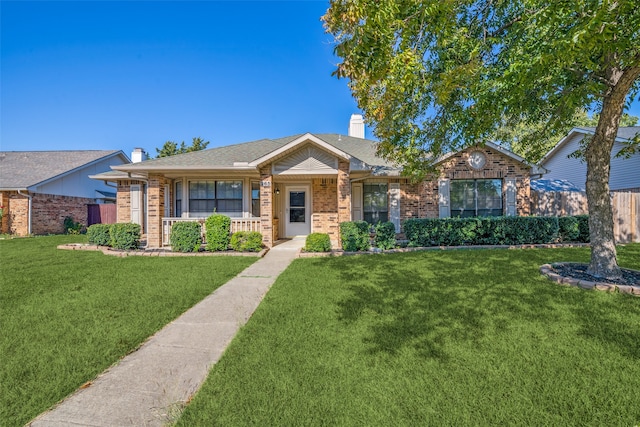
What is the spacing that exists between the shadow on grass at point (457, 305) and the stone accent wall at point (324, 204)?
5.41m

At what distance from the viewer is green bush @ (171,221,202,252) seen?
9469mm

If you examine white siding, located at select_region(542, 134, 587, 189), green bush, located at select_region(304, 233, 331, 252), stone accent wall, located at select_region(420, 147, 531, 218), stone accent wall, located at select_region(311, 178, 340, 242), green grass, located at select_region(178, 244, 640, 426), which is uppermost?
white siding, located at select_region(542, 134, 587, 189)

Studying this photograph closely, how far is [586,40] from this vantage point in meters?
3.35

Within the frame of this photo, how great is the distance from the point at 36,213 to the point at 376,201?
64.0ft

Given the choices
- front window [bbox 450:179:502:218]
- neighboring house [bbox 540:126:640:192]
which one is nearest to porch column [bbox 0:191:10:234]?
front window [bbox 450:179:502:218]

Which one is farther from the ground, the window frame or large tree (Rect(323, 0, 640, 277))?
large tree (Rect(323, 0, 640, 277))

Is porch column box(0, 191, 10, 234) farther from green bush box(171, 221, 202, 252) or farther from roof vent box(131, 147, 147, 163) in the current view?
green bush box(171, 221, 202, 252)

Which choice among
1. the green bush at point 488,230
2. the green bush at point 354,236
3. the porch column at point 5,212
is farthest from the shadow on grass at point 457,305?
the porch column at point 5,212

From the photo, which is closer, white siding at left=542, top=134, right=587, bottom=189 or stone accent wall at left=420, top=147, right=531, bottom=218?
stone accent wall at left=420, top=147, right=531, bottom=218

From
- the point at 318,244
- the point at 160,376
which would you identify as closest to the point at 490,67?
the point at 318,244

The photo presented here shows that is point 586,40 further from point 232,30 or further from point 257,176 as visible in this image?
point 232,30

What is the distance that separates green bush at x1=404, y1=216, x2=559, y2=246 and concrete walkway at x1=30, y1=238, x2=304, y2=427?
275 inches

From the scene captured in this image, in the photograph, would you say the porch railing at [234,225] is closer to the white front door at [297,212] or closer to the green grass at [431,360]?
the white front door at [297,212]

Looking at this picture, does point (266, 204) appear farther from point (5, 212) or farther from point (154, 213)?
point (5, 212)
